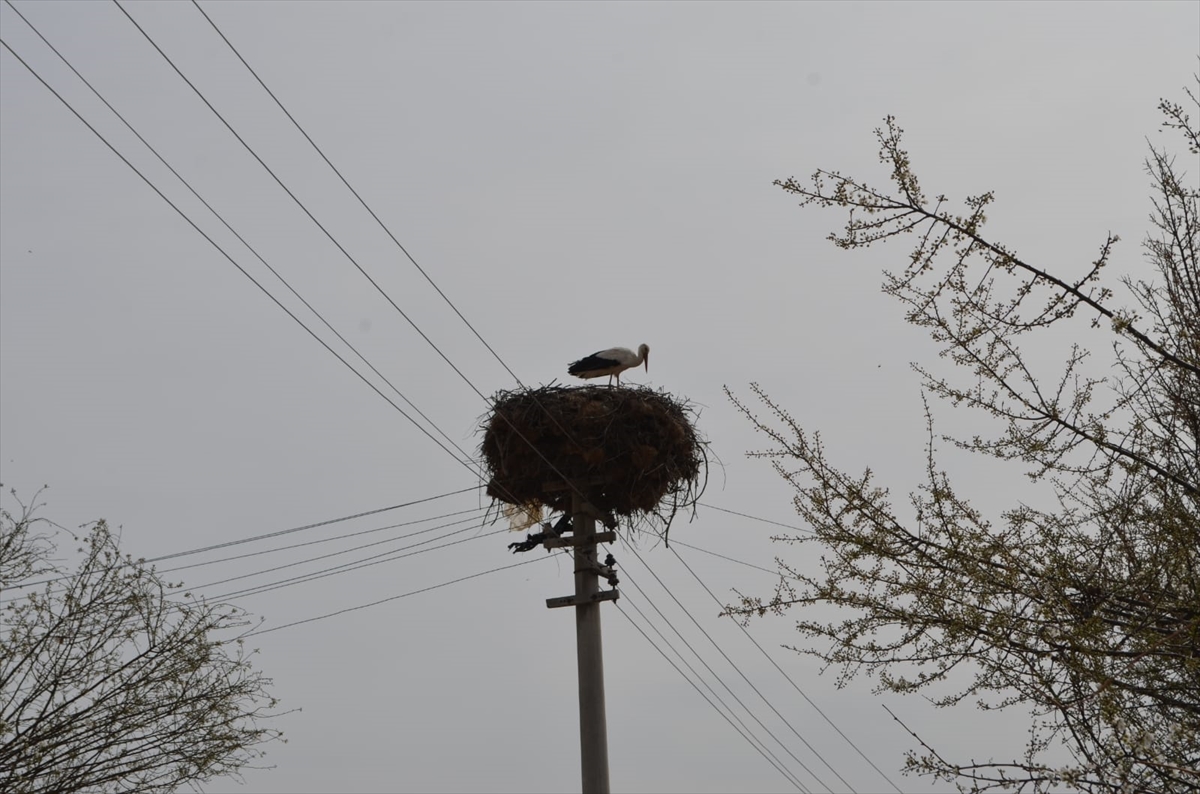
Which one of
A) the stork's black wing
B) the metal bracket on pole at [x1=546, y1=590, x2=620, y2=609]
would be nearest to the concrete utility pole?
the metal bracket on pole at [x1=546, y1=590, x2=620, y2=609]

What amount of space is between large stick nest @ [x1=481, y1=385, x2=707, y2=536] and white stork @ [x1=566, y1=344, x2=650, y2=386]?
0.88 m

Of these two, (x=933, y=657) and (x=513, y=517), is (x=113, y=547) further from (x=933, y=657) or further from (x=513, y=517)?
(x=933, y=657)

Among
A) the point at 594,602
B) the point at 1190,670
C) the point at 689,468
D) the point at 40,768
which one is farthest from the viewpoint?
the point at 689,468

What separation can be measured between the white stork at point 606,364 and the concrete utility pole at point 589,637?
1.64 meters

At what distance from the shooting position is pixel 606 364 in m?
12.5

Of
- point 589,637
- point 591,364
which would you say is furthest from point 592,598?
point 591,364

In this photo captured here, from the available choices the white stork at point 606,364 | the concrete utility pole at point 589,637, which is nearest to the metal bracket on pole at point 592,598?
the concrete utility pole at point 589,637

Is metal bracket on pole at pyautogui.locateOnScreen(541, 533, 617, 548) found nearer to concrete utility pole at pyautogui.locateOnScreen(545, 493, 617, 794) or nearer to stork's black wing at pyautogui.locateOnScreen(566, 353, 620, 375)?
concrete utility pole at pyautogui.locateOnScreen(545, 493, 617, 794)

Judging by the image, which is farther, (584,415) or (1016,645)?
(584,415)

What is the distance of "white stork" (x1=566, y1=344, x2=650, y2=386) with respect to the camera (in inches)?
491

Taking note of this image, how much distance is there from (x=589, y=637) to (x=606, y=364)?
3.00 metres

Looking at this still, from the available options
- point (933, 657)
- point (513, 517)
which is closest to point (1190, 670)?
point (933, 657)

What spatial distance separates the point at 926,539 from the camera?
4.84 m

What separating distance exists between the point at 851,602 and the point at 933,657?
1.16ft
